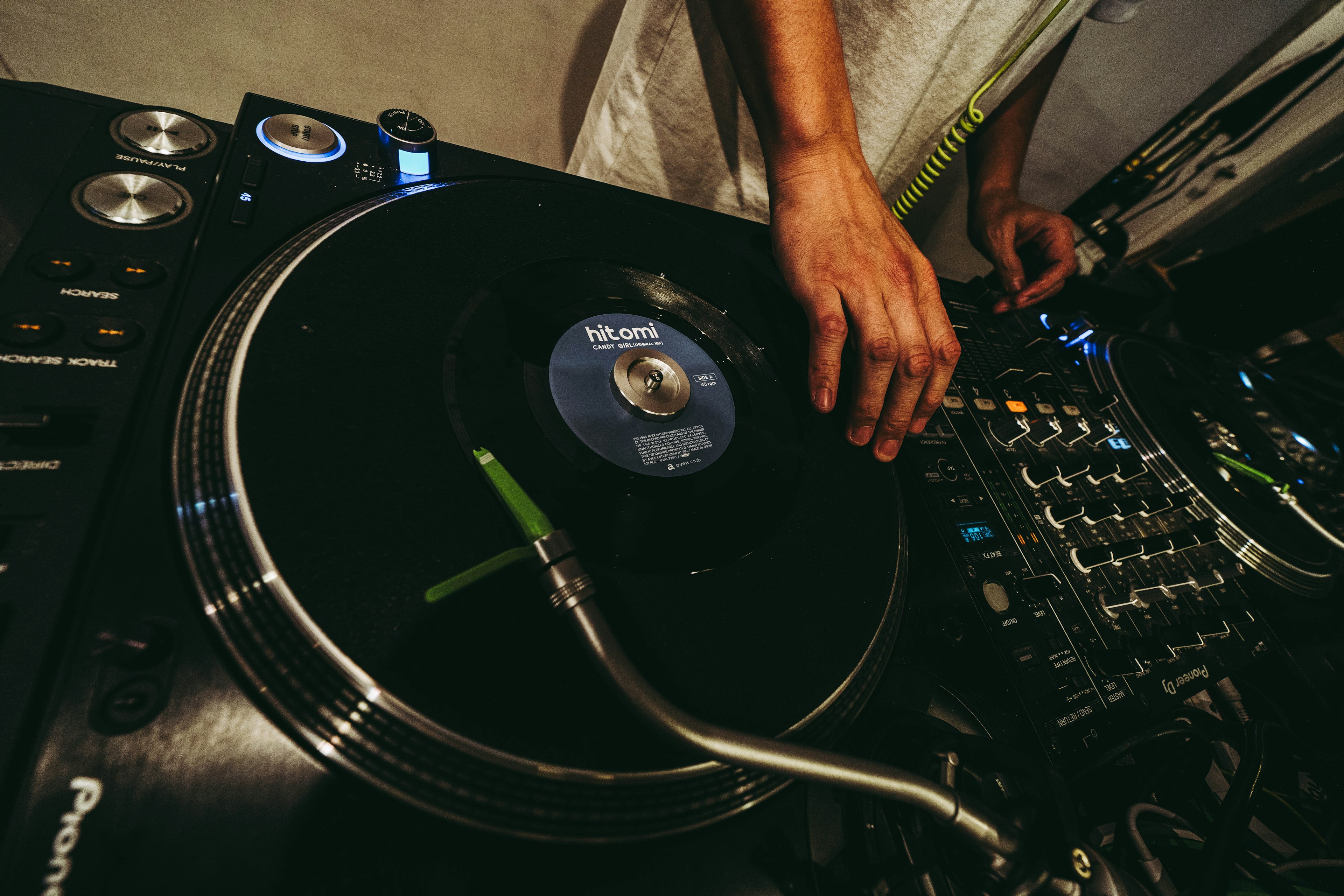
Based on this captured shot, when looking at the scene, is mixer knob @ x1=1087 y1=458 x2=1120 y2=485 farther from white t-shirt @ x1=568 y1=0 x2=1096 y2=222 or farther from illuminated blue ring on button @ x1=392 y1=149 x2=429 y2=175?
illuminated blue ring on button @ x1=392 y1=149 x2=429 y2=175

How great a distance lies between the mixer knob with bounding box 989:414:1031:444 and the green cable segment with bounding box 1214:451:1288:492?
50 centimetres

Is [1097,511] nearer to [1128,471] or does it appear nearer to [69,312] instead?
[1128,471]

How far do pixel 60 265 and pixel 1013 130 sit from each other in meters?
1.60

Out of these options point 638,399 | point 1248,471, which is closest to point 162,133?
point 638,399

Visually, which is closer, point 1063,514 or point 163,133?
point 163,133

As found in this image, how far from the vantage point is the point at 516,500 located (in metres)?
0.39

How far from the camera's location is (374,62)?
48.2 inches

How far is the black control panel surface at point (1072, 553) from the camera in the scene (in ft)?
1.90

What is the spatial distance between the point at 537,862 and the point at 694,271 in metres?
0.62

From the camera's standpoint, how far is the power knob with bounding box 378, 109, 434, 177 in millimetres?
608

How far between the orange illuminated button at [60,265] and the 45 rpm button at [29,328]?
43mm

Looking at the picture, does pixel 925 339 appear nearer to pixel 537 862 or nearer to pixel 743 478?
pixel 743 478

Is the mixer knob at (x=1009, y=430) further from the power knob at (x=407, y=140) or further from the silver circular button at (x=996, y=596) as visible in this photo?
the power knob at (x=407, y=140)

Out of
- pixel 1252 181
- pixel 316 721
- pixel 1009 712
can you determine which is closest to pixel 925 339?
pixel 1009 712
